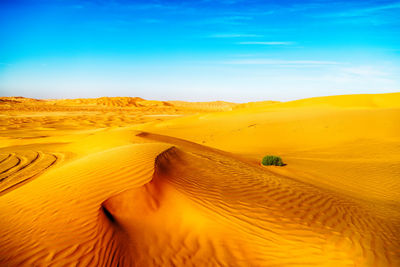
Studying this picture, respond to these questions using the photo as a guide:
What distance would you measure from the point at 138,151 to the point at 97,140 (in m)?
6.77

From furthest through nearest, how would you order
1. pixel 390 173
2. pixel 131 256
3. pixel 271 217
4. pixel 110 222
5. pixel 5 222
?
1. pixel 390 173
2. pixel 271 217
3. pixel 5 222
4. pixel 110 222
5. pixel 131 256

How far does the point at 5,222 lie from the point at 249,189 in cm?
494

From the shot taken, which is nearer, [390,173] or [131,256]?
[131,256]

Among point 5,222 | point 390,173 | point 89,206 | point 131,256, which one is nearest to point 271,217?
point 131,256

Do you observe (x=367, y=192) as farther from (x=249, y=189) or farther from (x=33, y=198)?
(x=33, y=198)

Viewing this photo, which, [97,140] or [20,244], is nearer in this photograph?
[20,244]

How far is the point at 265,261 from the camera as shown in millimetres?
3549

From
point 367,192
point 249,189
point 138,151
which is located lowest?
point 367,192

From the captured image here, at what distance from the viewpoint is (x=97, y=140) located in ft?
43.2

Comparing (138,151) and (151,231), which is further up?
(138,151)

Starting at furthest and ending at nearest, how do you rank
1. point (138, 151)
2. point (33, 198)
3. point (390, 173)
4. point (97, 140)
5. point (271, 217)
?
point (97, 140), point (390, 173), point (138, 151), point (33, 198), point (271, 217)

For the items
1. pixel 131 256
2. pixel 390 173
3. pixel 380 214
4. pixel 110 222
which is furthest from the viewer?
pixel 390 173

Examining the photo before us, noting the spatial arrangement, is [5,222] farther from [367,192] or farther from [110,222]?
[367,192]


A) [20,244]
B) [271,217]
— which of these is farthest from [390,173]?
[20,244]
